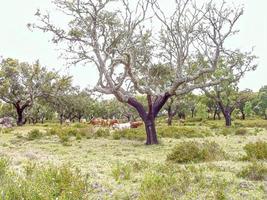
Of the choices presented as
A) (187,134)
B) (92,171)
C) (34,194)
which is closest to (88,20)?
(187,134)

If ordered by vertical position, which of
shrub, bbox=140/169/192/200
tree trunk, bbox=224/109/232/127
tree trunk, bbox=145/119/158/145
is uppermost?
tree trunk, bbox=224/109/232/127

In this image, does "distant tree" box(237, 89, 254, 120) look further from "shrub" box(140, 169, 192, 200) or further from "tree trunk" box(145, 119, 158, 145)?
"shrub" box(140, 169, 192, 200)

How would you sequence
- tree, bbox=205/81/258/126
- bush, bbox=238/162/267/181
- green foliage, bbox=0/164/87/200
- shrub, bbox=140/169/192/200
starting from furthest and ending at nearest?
tree, bbox=205/81/258/126 < bush, bbox=238/162/267/181 < shrub, bbox=140/169/192/200 < green foliage, bbox=0/164/87/200

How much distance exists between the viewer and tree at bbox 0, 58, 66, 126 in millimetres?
46062

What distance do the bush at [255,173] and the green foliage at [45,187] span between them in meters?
3.92

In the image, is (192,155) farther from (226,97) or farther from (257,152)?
(226,97)

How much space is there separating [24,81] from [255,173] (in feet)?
142

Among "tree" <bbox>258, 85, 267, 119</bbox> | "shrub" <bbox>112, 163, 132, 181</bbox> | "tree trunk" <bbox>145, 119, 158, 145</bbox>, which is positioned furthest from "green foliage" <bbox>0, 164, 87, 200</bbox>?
"tree" <bbox>258, 85, 267, 119</bbox>

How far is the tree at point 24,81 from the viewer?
46.1 meters

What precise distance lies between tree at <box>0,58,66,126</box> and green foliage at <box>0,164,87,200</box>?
39.6 metres

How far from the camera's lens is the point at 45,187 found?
6.36 metres

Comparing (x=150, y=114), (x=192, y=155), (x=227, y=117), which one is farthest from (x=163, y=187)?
(x=227, y=117)

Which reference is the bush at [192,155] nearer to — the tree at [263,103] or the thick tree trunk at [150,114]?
the thick tree trunk at [150,114]

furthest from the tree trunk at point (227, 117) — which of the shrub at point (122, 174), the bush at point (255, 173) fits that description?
the shrub at point (122, 174)
